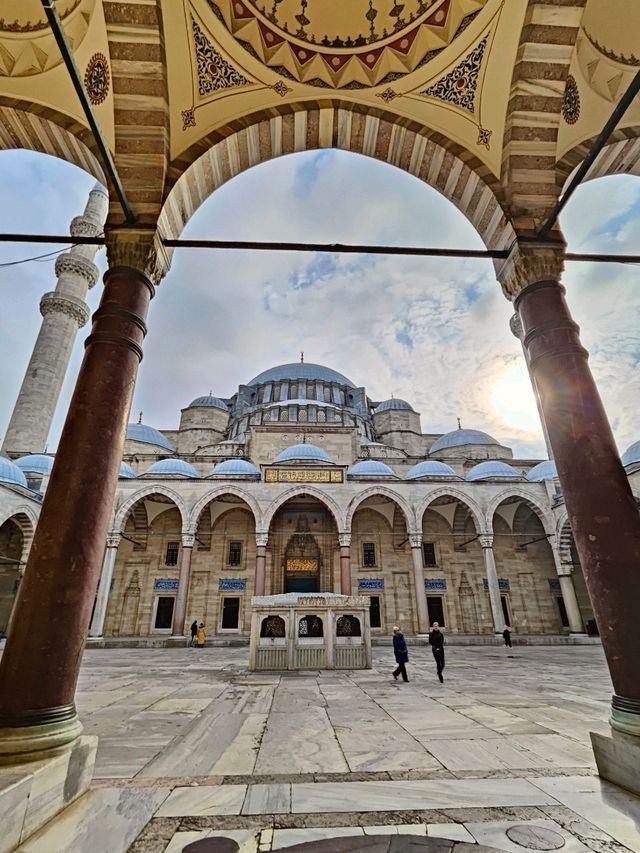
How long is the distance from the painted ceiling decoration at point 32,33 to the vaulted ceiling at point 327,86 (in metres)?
0.01

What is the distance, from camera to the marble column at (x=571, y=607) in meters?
17.6

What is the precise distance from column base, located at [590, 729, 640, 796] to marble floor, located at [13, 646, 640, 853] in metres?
0.10

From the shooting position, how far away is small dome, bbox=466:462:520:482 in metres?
20.0

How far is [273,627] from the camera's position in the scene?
908 centimetres

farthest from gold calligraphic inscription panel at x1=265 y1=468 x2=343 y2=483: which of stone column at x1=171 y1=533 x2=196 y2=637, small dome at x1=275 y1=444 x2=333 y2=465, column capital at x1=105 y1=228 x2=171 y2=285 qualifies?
column capital at x1=105 y1=228 x2=171 y2=285

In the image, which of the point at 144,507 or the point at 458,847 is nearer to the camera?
the point at 458,847

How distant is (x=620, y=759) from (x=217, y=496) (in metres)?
17.4

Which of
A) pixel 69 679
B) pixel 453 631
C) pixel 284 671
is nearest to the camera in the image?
pixel 69 679

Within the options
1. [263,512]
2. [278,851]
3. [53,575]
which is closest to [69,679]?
[53,575]

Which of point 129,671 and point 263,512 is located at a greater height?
point 263,512

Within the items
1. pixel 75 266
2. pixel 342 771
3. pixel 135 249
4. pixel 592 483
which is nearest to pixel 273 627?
pixel 342 771

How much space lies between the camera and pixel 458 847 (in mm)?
1870

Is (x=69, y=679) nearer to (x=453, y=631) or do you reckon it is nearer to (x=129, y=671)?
(x=129, y=671)

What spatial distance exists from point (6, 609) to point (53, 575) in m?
19.2
